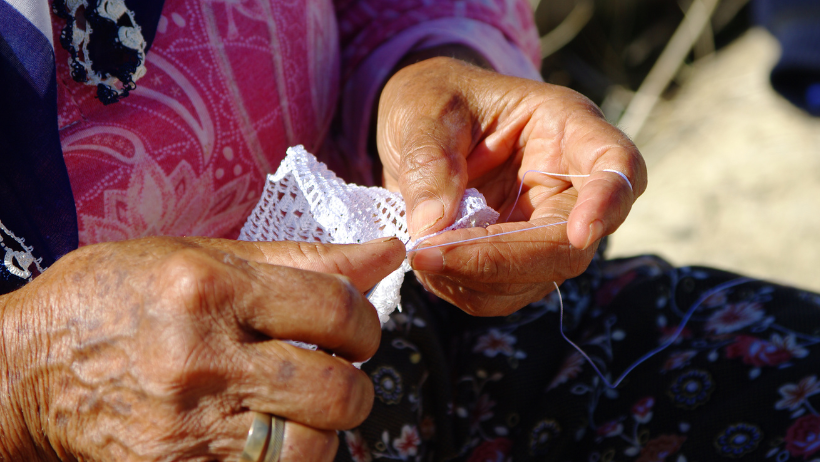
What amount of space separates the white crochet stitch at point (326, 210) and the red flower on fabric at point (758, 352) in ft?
1.83

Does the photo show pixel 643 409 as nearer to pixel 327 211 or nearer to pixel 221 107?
pixel 327 211

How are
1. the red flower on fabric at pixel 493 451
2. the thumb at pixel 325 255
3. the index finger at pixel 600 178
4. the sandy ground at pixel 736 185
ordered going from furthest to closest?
1. the sandy ground at pixel 736 185
2. the red flower on fabric at pixel 493 451
3. the index finger at pixel 600 178
4. the thumb at pixel 325 255

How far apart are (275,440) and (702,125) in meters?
3.12

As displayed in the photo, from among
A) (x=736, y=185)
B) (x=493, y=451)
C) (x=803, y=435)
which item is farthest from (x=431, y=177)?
(x=736, y=185)

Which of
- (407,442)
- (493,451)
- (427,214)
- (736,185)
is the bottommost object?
(736,185)

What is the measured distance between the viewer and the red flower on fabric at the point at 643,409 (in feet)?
3.67

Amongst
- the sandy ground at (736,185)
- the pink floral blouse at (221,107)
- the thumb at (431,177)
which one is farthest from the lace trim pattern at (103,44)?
the sandy ground at (736,185)

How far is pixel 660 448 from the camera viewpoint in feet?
3.58

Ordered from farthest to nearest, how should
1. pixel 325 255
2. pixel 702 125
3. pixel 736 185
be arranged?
1. pixel 702 125
2. pixel 736 185
3. pixel 325 255

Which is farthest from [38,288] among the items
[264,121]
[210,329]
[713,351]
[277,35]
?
[713,351]

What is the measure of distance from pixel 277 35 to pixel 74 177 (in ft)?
1.58

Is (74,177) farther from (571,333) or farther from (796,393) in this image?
(796,393)

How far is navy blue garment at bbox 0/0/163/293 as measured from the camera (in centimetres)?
85

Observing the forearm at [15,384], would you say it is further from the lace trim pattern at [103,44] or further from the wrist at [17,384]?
the lace trim pattern at [103,44]
